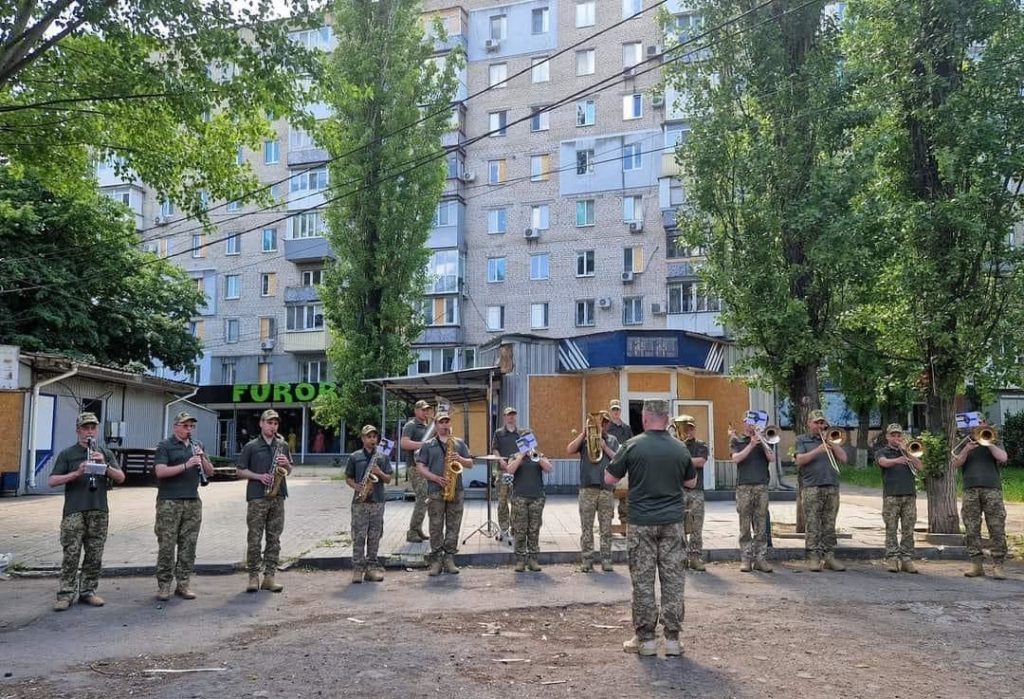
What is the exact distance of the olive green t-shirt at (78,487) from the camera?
9.06 meters

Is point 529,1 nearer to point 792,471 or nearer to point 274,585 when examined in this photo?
point 792,471

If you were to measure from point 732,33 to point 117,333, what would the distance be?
24587 millimetres

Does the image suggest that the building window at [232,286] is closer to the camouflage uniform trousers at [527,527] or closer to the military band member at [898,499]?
the camouflage uniform trousers at [527,527]

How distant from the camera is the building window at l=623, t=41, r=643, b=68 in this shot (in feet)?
137

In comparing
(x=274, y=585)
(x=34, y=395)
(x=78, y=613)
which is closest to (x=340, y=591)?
(x=274, y=585)

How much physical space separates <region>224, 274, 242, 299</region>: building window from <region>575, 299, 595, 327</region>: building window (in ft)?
64.9

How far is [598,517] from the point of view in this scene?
11.0 metres

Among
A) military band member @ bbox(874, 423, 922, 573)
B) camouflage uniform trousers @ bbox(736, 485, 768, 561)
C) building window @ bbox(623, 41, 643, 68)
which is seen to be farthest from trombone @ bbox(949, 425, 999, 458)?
building window @ bbox(623, 41, 643, 68)

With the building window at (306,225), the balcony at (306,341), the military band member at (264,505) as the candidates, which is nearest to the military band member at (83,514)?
the military band member at (264,505)

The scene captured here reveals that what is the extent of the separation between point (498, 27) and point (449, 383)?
2919 centimetres

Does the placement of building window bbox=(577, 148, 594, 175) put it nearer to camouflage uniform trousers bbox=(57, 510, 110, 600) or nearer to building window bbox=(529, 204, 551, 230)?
building window bbox=(529, 204, 551, 230)

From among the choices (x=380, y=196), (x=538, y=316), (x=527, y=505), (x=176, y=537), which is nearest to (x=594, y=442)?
(x=527, y=505)

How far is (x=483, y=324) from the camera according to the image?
4275cm

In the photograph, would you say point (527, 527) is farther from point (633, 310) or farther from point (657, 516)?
point (633, 310)
